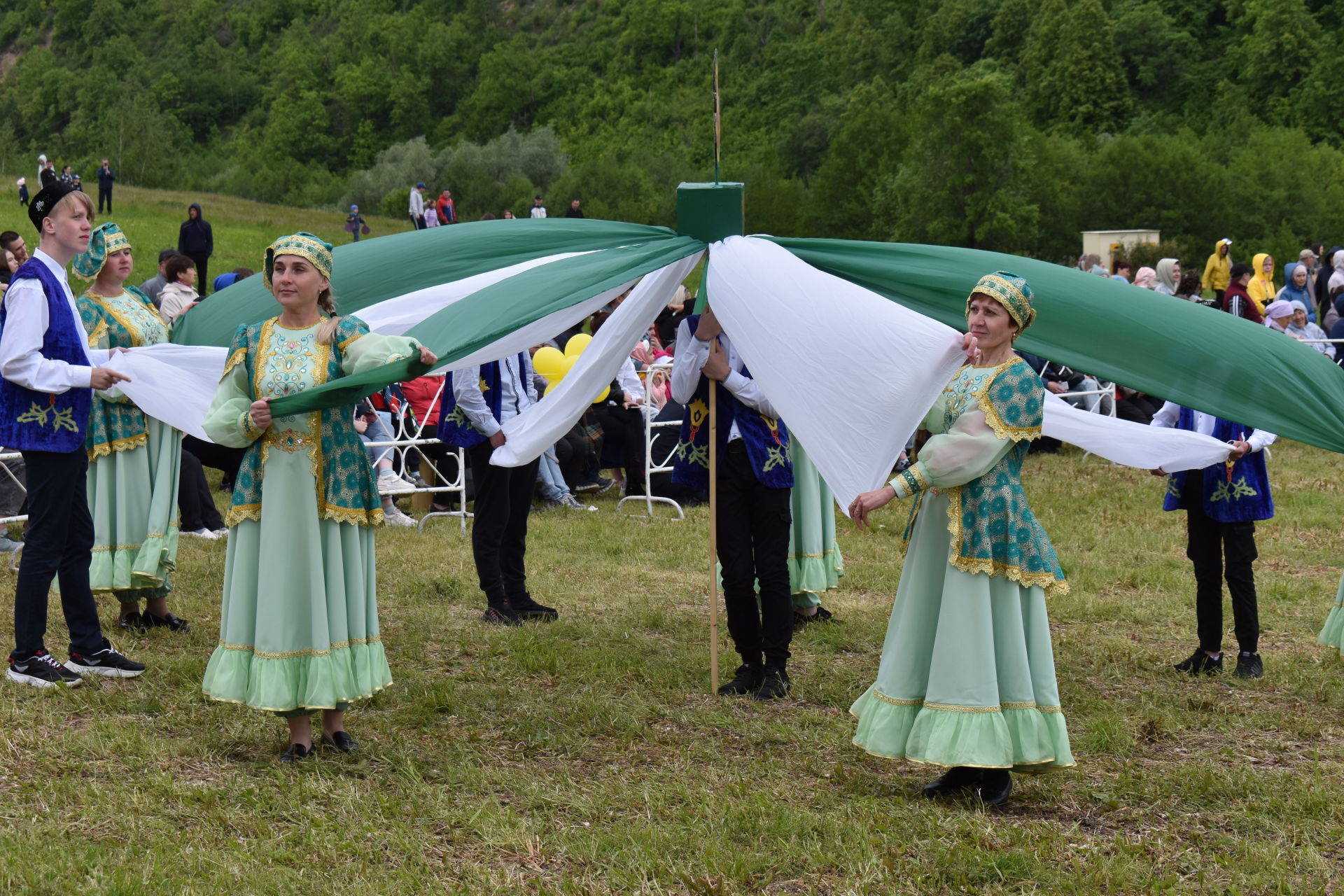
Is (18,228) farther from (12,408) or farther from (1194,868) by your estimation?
(1194,868)

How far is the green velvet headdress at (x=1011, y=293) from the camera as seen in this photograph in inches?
164

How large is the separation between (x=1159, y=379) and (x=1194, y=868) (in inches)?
60.3

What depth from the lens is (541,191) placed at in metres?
62.7

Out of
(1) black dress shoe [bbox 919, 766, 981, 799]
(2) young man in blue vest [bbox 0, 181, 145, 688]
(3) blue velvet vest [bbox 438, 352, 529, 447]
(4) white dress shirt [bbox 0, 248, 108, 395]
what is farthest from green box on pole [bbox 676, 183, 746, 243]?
(4) white dress shirt [bbox 0, 248, 108, 395]

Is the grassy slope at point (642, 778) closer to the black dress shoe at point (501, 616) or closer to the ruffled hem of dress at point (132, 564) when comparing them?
the black dress shoe at point (501, 616)

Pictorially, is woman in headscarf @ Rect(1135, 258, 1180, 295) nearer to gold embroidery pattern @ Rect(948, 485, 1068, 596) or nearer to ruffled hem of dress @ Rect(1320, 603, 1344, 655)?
ruffled hem of dress @ Rect(1320, 603, 1344, 655)

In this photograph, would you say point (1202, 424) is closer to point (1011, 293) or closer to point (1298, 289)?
point (1011, 293)

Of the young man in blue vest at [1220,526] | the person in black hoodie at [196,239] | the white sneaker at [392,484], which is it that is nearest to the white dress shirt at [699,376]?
the young man in blue vest at [1220,526]

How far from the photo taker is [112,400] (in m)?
6.20

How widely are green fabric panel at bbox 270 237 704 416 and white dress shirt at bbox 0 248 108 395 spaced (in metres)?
1.25

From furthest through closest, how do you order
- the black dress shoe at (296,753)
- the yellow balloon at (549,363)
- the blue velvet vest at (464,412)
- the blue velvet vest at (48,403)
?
the yellow balloon at (549,363), the blue velvet vest at (464,412), the blue velvet vest at (48,403), the black dress shoe at (296,753)

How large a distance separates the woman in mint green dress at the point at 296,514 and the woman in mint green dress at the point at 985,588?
5.92 ft

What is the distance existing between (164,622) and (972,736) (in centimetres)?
433

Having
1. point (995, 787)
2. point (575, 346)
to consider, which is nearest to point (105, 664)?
point (995, 787)
